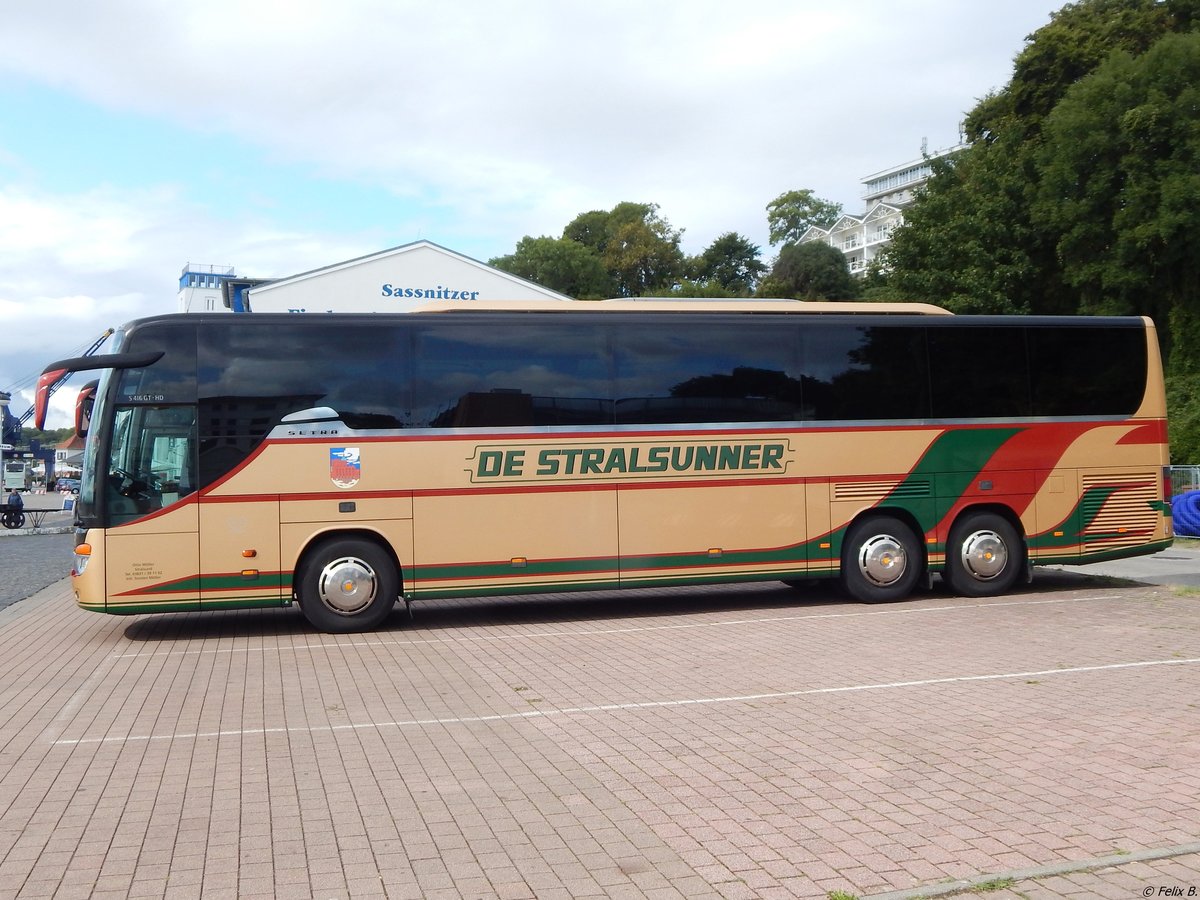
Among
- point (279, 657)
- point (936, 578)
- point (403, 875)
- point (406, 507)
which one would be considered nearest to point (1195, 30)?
point (936, 578)

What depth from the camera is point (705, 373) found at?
1369 centimetres

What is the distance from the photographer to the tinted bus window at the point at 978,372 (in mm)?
14422

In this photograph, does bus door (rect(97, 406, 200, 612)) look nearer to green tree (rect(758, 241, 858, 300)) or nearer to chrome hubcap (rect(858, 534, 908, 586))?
chrome hubcap (rect(858, 534, 908, 586))

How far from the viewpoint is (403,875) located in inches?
195

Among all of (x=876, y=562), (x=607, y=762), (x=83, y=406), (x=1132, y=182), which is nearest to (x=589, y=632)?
(x=876, y=562)

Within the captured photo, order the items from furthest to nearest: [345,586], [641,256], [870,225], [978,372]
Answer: [870,225], [641,256], [978,372], [345,586]

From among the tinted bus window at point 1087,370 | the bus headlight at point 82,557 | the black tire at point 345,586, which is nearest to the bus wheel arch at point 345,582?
the black tire at point 345,586

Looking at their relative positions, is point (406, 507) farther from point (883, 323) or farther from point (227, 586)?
point (883, 323)

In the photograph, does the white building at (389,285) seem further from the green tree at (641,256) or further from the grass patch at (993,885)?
the green tree at (641,256)

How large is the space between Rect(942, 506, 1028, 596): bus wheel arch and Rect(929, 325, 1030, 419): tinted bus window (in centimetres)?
132

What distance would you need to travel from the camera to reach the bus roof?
1323 centimetres

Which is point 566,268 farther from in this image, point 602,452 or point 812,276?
point 602,452

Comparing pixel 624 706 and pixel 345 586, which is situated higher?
pixel 345 586

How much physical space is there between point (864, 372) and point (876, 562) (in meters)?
2.35
